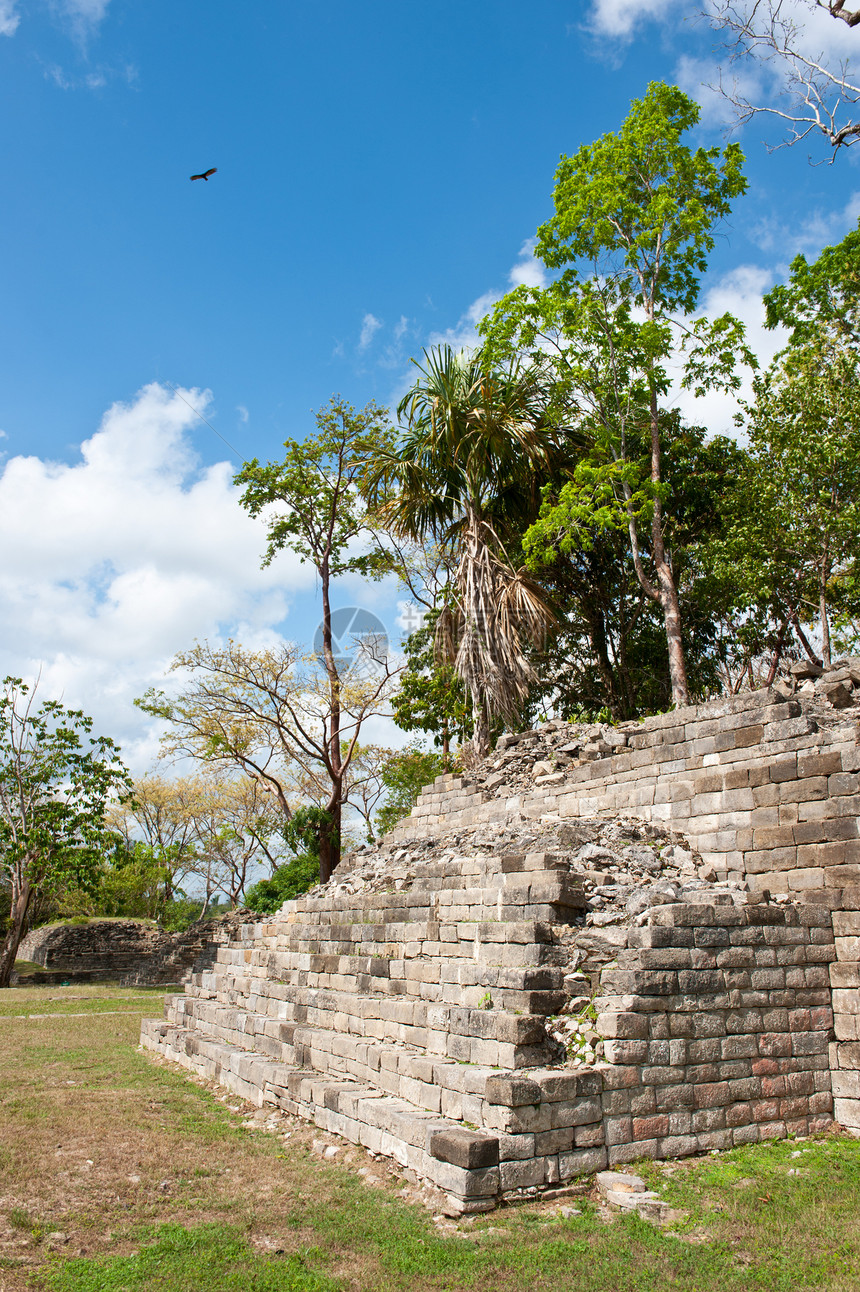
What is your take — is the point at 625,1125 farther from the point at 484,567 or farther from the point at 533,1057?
the point at 484,567

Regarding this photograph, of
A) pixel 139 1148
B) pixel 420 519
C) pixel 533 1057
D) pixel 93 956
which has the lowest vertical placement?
pixel 93 956

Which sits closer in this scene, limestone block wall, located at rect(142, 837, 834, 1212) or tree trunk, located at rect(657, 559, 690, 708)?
limestone block wall, located at rect(142, 837, 834, 1212)

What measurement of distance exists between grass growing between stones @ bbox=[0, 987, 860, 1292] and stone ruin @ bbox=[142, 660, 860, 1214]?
32 centimetres

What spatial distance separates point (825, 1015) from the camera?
247 inches

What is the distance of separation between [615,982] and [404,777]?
19.8 metres

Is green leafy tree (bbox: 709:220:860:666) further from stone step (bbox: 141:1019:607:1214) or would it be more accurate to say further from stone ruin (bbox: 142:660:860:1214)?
stone step (bbox: 141:1019:607:1214)

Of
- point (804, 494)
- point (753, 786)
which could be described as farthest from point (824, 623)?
point (753, 786)

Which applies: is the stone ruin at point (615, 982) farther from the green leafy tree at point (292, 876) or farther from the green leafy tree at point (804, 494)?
the green leafy tree at point (292, 876)

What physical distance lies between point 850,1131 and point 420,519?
519 inches

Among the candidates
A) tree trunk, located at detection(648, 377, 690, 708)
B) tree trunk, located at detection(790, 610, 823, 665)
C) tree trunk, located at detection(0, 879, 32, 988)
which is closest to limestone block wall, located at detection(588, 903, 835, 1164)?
tree trunk, located at detection(648, 377, 690, 708)

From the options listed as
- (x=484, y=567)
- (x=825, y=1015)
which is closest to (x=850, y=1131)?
(x=825, y=1015)

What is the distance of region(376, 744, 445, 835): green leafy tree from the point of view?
22516 millimetres

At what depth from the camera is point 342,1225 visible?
14.9ft

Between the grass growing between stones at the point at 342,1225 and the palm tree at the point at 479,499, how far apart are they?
31.4 feet
